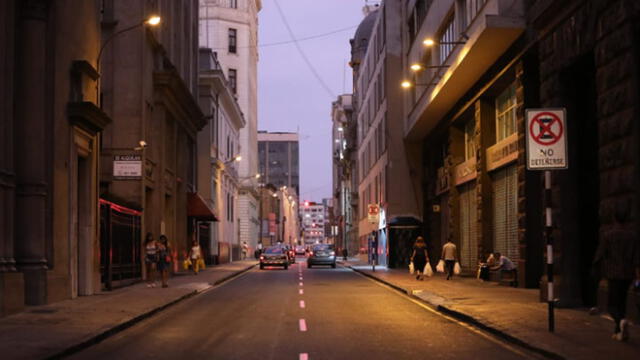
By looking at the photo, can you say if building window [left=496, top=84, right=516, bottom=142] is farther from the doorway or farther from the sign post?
the sign post

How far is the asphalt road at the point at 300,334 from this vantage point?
41.1 ft

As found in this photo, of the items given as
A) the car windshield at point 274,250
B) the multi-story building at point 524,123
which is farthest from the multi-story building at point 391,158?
the car windshield at point 274,250

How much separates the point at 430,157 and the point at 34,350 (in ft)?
127

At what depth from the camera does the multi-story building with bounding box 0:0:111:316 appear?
18516 mm

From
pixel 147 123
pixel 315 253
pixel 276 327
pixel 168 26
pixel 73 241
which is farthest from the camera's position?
pixel 315 253

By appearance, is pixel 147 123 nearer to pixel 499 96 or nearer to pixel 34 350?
pixel 499 96

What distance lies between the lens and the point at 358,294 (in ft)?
87.5

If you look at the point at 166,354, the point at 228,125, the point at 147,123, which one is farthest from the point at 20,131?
the point at 228,125

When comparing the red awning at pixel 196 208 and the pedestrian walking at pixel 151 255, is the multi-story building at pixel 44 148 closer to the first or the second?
the pedestrian walking at pixel 151 255

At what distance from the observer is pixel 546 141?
1421cm

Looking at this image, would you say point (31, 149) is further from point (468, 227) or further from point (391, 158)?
point (391, 158)

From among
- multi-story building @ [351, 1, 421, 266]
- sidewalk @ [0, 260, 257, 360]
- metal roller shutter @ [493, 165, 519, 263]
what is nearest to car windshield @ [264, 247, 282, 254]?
multi-story building @ [351, 1, 421, 266]

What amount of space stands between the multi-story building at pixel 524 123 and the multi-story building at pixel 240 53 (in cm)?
4168

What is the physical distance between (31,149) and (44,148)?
42cm
